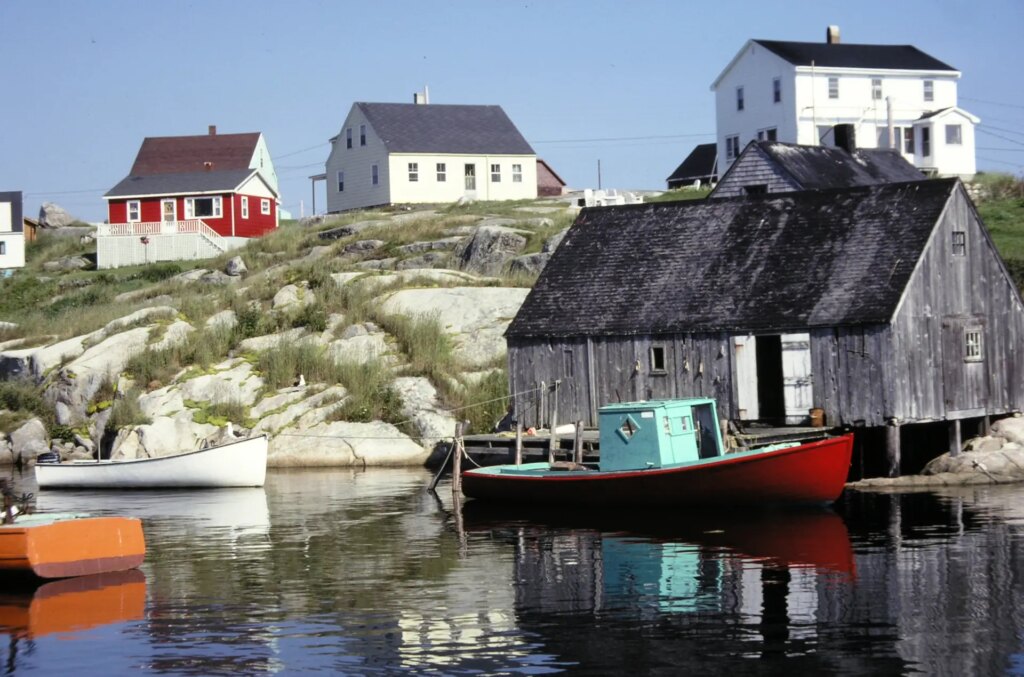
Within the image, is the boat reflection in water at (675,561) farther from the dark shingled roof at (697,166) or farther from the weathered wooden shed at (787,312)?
the dark shingled roof at (697,166)

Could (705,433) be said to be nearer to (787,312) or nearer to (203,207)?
(787,312)

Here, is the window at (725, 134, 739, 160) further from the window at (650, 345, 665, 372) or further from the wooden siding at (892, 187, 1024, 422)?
the window at (650, 345, 665, 372)

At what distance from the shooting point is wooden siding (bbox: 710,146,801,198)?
48.0 meters

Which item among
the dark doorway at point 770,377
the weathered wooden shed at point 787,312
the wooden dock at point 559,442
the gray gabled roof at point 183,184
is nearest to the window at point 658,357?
the weathered wooden shed at point 787,312

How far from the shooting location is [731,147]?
81562mm

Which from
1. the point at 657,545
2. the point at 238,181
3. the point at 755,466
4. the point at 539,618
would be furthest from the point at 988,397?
the point at 238,181

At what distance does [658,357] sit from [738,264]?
3.26 meters

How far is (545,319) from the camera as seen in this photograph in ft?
132

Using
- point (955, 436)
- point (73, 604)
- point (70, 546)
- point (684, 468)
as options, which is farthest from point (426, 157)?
point (73, 604)

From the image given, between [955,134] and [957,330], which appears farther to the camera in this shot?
[955,134]

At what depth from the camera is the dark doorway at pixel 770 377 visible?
38.6m

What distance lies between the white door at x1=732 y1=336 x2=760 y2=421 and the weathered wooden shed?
36mm

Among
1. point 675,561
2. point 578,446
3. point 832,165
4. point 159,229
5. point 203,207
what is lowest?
point 675,561

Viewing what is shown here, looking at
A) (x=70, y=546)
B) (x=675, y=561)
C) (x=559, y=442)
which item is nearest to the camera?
(x=70, y=546)
